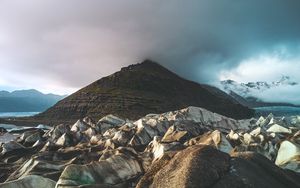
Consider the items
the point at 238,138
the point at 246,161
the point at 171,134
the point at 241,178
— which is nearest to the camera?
the point at 241,178

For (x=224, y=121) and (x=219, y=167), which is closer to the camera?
(x=219, y=167)

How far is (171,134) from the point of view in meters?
36.8

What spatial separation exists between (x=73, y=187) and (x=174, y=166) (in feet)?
12.5

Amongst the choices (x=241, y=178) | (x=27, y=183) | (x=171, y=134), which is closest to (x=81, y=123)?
(x=171, y=134)

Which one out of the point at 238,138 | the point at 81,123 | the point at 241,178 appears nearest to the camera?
the point at 241,178

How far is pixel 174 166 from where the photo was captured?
40.1ft

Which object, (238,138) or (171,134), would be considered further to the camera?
(171,134)

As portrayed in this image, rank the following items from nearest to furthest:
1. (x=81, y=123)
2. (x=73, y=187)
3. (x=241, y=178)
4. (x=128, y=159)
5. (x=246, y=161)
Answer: (x=241, y=178), (x=246, y=161), (x=73, y=187), (x=128, y=159), (x=81, y=123)

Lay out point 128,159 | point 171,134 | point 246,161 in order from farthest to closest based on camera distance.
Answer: point 171,134 → point 128,159 → point 246,161

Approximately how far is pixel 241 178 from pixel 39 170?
13.3 m

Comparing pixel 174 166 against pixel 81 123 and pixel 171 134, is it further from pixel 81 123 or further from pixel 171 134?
pixel 81 123

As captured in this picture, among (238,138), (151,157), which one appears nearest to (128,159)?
(151,157)

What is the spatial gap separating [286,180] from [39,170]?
13180mm

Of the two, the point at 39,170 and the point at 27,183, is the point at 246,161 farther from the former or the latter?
the point at 39,170
